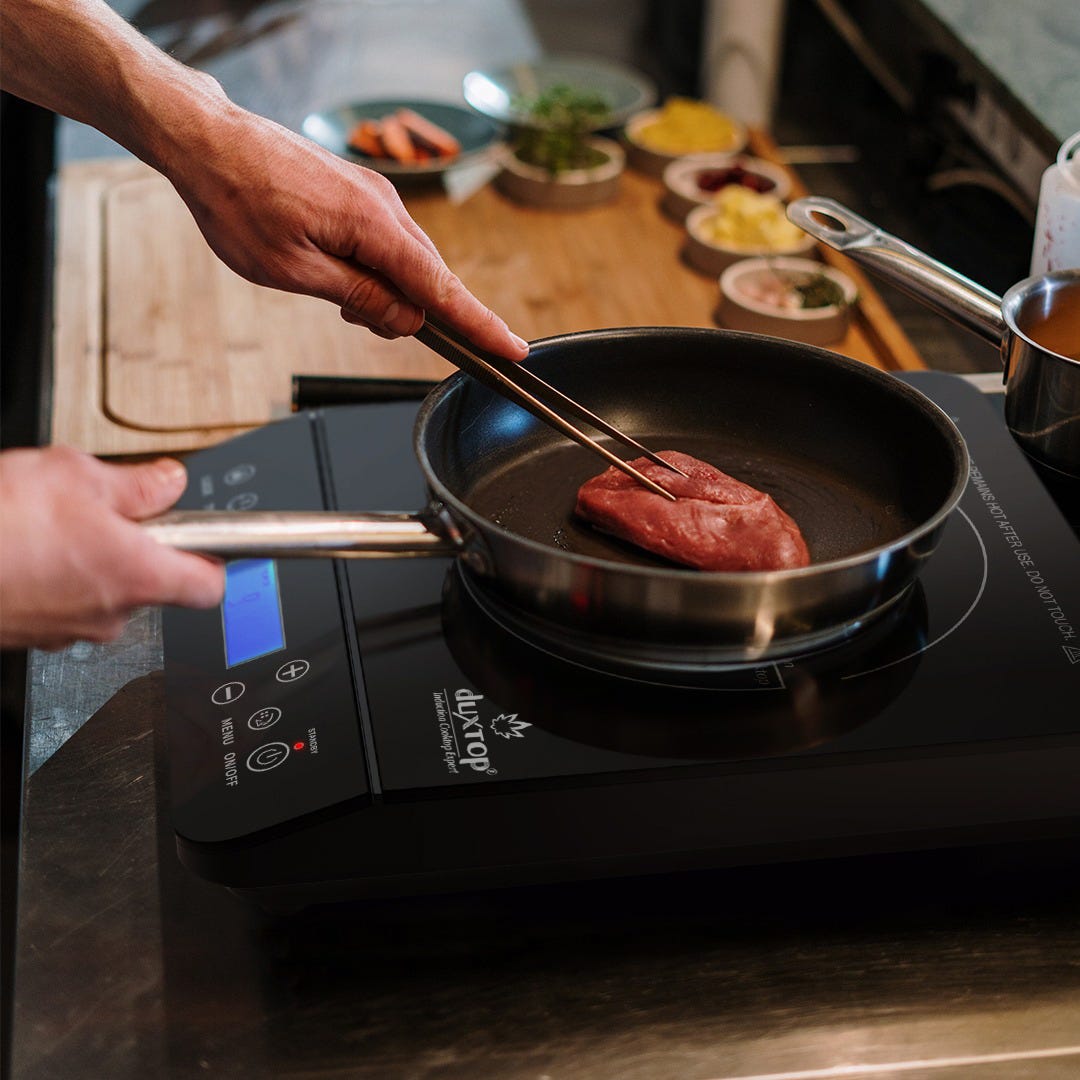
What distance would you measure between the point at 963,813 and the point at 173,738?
435 mm

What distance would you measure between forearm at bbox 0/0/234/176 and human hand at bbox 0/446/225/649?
1.18 ft


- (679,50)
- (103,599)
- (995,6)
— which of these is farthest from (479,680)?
(679,50)

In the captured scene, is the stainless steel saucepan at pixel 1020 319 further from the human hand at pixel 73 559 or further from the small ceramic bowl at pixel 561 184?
the small ceramic bowl at pixel 561 184

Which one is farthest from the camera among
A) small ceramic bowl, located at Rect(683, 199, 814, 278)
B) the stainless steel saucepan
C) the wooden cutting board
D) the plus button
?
small ceramic bowl, located at Rect(683, 199, 814, 278)

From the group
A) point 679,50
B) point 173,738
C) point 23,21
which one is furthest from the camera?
point 679,50

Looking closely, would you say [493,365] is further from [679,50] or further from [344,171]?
[679,50]

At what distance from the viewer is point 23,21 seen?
3.14 feet

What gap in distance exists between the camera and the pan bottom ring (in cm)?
Result: 67

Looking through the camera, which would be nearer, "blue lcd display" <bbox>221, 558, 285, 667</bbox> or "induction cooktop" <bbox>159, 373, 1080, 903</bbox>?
"induction cooktop" <bbox>159, 373, 1080, 903</bbox>

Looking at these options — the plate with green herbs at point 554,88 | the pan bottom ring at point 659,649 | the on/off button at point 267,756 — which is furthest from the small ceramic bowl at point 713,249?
the on/off button at point 267,756

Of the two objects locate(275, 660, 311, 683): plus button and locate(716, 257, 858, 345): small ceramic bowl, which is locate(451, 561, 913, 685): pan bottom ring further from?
locate(716, 257, 858, 345): small ceramic bowl

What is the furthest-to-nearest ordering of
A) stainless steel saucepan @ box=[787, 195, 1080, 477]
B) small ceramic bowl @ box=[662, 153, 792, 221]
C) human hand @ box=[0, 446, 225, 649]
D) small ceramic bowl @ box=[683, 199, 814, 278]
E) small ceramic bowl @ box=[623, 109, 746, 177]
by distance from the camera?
1. small ceramic bowl @ box=[623, 109, 746, 177]
2. small ceramic bowl @ box=[662, 153, 792, 221]
3. small ceramic bowl @ box=[683, 199, 814, 278]
4. stainless steel saucepan @ box=[787, 195, 1080, 477]
5. human hand @ box=[0, 446, 225, 649]

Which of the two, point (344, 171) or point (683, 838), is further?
point (344, 171)

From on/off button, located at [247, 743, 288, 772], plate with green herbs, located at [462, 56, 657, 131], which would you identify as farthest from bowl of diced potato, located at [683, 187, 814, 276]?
on/off button, located at [247, 743, 288, 772]
